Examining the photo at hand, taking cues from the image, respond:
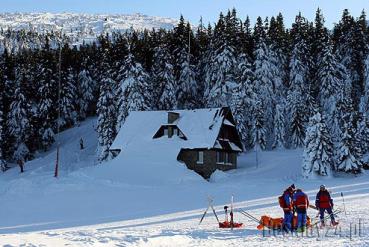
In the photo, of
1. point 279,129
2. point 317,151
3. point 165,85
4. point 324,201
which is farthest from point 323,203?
point 165,85

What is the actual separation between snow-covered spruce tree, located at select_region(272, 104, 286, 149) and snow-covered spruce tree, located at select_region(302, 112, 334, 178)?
13.7 meters

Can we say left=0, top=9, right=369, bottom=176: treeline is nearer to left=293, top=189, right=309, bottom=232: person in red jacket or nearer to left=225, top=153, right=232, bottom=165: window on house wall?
left=225, top=153, right=232, bottom=165: window on house wall

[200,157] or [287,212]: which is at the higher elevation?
[200,157]

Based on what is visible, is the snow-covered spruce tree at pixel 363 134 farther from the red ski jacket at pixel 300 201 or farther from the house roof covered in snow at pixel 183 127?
the red ski jacket at pixel 300 201

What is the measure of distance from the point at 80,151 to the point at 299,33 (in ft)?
100

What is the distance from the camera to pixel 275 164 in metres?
45.8

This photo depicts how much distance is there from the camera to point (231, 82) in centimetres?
5588

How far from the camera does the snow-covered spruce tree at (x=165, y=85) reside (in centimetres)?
5878

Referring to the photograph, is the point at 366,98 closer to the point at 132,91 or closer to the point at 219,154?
the point at 219,154

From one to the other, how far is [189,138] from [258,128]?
9.90m

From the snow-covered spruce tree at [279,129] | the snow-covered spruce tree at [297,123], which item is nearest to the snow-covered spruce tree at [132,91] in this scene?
the snow-covered spruce tree at [279,129]

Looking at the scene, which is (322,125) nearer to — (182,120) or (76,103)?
(182,120)

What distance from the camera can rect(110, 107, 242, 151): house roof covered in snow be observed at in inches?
1809

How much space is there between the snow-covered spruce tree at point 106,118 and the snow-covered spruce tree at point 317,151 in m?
22.7
